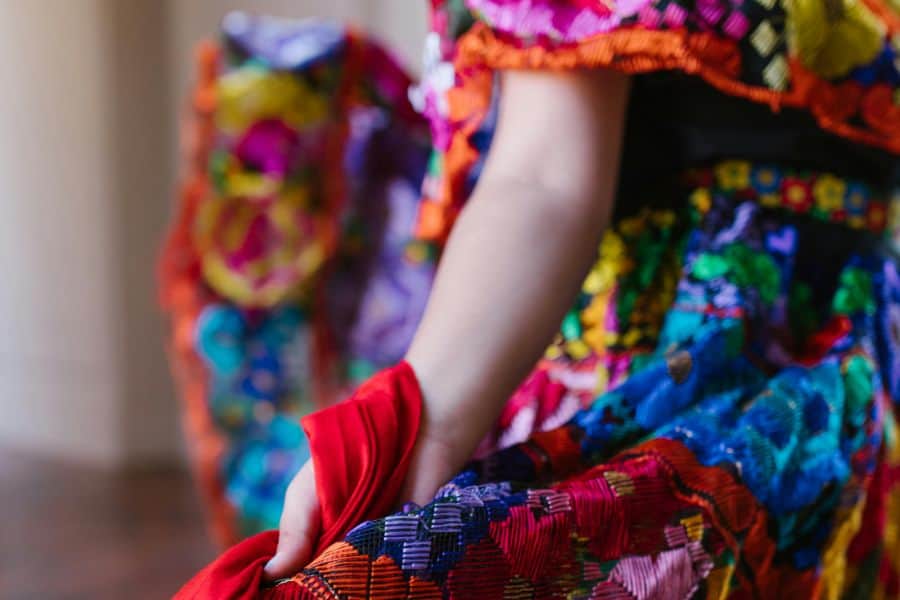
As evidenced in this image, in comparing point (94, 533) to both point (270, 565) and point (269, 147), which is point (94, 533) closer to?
point (269, 147)

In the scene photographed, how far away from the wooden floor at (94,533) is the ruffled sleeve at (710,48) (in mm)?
1222

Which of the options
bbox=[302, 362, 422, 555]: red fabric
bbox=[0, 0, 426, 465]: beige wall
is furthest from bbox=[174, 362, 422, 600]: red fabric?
bbox=[0, 0, 426, 465]: beige wall

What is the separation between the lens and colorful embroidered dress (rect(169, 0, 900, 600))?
371 millimetres

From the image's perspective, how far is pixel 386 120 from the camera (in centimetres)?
109

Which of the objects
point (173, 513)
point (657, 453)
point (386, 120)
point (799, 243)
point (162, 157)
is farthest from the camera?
point (162, 157)

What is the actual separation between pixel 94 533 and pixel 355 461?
1.52 m

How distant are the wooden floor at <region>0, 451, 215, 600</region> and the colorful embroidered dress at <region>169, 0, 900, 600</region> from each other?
1171 mm

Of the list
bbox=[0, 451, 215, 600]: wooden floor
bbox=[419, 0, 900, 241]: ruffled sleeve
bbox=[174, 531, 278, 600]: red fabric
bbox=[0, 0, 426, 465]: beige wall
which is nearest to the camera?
bbox=[174, 531, 278, 600]: red fabric

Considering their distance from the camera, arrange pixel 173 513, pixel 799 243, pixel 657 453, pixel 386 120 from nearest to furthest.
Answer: pixel 657 453
pixel 799 243
pixel 386 120
pixel 173 513

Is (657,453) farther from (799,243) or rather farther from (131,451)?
(131,451)

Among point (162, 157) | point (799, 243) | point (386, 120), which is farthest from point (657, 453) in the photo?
point (162, 157)

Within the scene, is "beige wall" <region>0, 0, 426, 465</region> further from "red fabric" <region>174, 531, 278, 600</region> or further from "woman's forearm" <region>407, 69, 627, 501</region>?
"red fabric" <region>174, 531, 278, 600</region>

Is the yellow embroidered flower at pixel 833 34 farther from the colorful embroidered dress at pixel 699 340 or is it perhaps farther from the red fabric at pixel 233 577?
the red fabric at pixel 233 577

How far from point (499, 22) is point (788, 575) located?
0.32 meters
